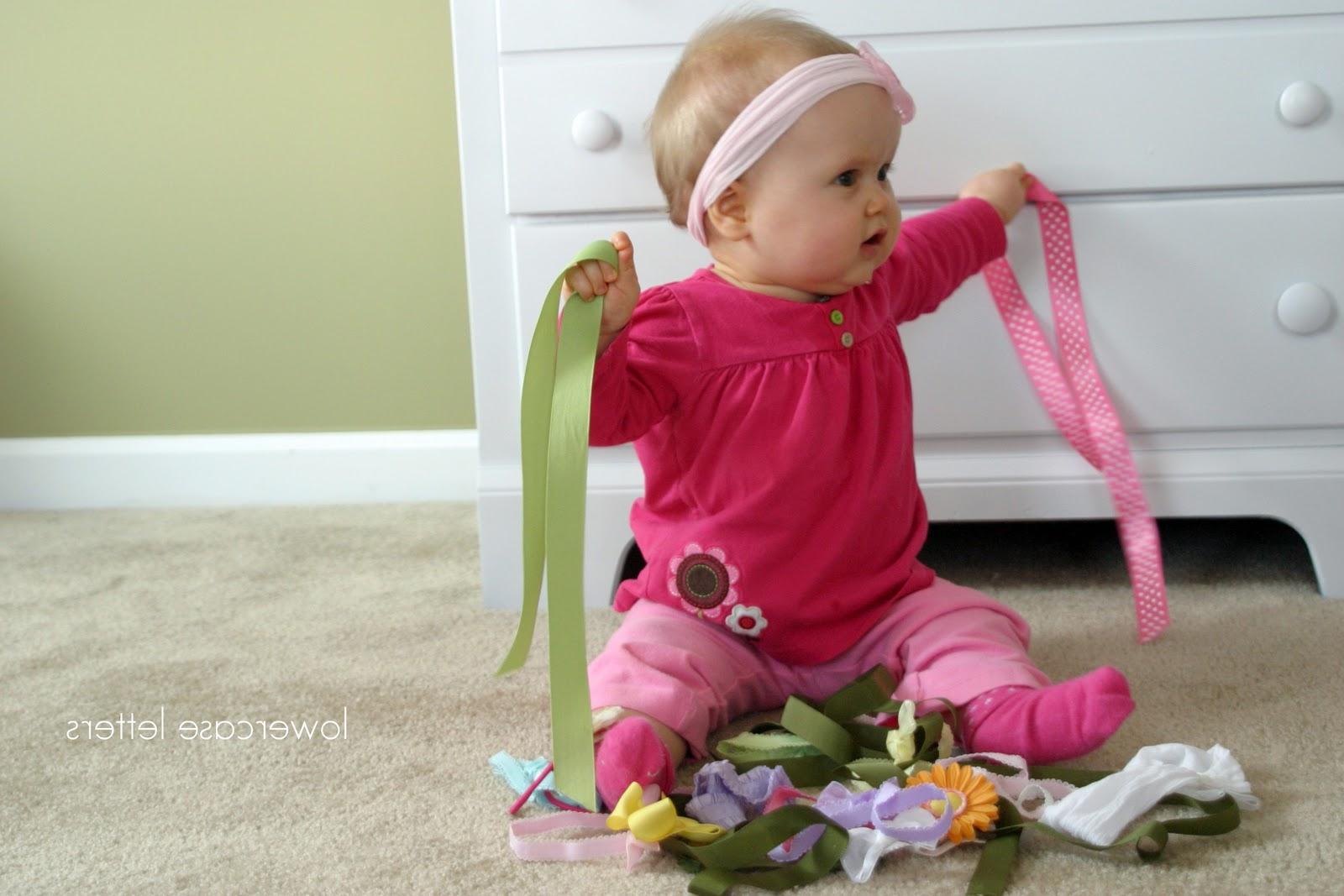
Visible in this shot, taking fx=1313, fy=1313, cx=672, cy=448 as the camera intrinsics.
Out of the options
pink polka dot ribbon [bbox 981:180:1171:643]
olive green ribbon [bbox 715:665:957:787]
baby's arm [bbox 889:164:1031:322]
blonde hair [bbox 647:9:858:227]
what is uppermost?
blonde hair [bbox 647:9:858:227]

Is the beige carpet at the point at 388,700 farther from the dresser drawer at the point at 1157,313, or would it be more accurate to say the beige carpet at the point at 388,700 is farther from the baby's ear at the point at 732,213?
the baby's ear at the point at 732,213

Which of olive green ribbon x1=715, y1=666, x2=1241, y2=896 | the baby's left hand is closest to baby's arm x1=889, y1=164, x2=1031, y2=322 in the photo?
Result: the baby's left hand

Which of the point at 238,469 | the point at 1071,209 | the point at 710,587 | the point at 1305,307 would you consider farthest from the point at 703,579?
the point at 238,469

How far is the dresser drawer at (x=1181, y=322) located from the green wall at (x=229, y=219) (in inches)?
27.9

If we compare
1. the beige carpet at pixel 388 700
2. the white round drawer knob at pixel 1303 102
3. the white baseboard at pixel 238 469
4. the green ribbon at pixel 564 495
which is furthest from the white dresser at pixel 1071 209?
the white baseboard at pixel 238 469

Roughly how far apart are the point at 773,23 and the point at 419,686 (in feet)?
1.89

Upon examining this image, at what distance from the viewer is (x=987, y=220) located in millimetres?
1101

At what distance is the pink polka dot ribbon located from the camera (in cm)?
115

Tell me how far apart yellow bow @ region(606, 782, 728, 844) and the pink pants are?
4.1 inches

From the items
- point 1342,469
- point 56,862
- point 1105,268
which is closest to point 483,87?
point 1105,268

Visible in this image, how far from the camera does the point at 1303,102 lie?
1083mm

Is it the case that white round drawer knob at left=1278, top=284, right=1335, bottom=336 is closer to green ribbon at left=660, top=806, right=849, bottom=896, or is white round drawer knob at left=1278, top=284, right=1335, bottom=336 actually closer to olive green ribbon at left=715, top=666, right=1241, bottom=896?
olive green ribbon at left=715, top=666, right=1241, bottom=896

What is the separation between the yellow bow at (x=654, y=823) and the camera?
0.76 meters

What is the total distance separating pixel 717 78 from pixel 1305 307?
1.85ft
